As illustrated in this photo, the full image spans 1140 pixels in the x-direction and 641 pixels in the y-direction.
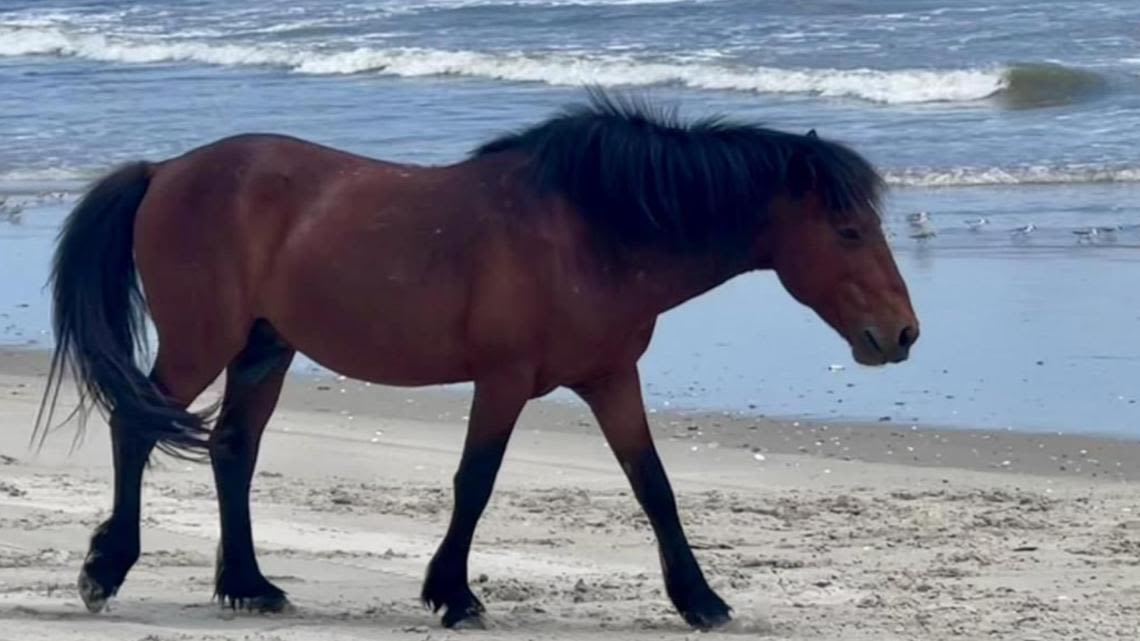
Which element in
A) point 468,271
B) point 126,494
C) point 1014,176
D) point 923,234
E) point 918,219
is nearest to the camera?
point 468,271

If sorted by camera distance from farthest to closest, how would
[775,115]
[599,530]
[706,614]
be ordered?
[775,115]
[599,530]
[706,614]

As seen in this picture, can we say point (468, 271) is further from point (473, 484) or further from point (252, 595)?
point (252, 595)

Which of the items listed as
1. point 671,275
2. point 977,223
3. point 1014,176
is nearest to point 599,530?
point 671,275

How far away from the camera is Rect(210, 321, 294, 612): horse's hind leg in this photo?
5.95m

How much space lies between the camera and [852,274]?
5.66m

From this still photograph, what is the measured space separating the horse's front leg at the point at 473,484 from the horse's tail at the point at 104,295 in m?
0.70

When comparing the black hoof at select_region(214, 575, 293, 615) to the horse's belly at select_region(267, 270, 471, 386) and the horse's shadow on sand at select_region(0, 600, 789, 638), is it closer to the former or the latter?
the horse's shadow on sand at select_region(0, 600, 789, 638)

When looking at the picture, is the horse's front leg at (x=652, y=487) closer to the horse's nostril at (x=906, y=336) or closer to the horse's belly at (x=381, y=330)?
the horse's belly at (x=381, y=330)

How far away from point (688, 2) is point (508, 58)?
558 cm

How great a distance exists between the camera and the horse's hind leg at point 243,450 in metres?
5.95

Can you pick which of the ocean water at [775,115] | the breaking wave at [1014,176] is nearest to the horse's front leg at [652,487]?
the ocean water at [775,115]

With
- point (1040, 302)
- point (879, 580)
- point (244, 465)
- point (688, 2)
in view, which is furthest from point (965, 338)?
point (688, 2)

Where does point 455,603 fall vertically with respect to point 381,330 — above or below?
below

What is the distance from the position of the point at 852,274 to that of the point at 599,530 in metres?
1.72
